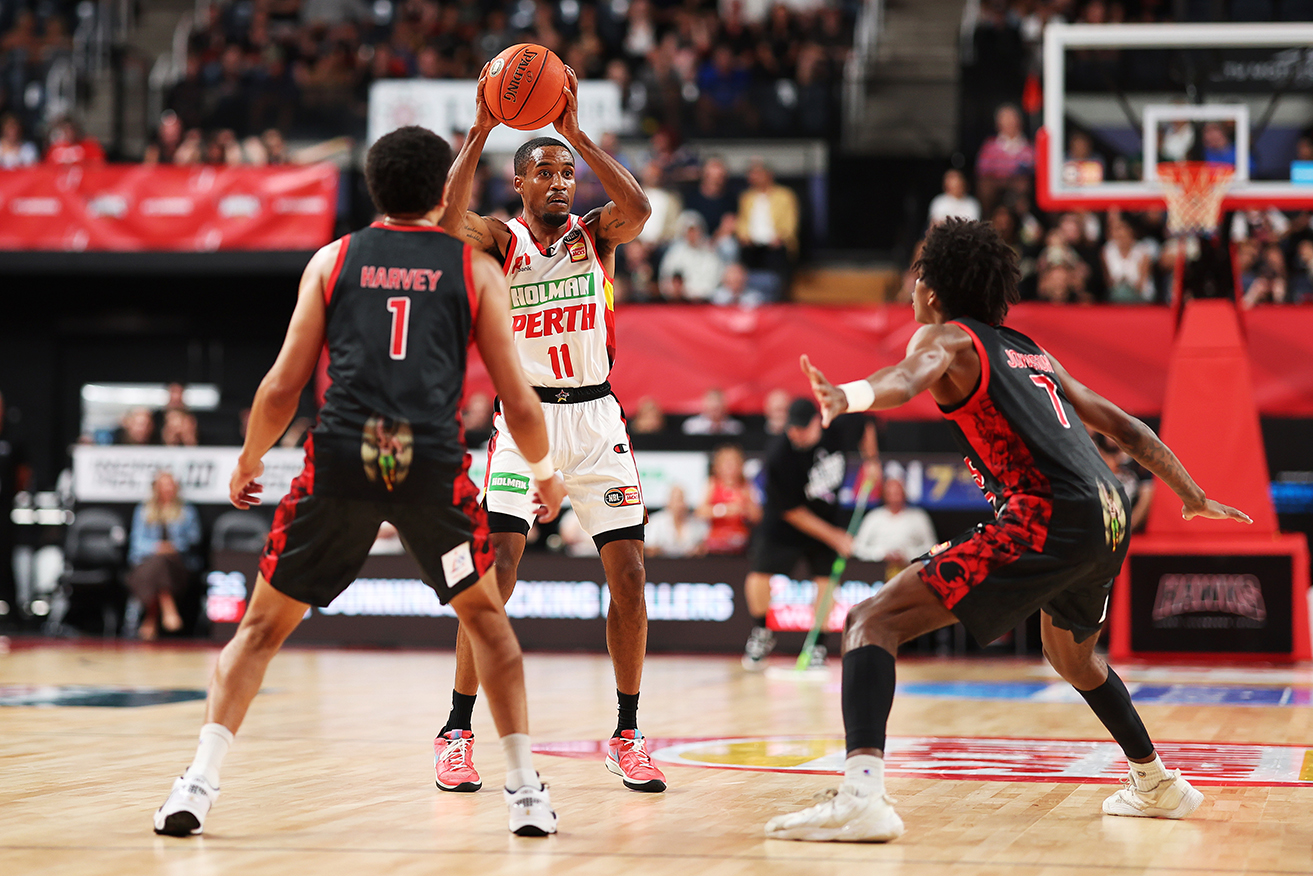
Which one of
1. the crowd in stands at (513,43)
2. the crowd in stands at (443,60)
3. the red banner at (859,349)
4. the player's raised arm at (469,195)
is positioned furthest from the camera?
the crowd in stands at (513,43)

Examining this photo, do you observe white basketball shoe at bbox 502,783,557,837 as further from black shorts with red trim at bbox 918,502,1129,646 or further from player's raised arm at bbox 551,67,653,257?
player's raised arm at bbox 551,67,653,257

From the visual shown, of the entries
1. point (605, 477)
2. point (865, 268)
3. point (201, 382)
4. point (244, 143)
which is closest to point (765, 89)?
point (865, 268)

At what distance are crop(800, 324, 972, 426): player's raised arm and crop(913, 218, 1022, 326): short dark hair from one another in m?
0.17

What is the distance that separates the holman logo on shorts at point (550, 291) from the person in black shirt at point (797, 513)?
5525mm

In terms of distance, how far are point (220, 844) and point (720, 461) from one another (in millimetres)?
9056

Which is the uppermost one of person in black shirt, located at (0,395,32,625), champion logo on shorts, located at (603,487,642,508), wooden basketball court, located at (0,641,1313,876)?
champion logo on shorts, located at (603,487,642,508)

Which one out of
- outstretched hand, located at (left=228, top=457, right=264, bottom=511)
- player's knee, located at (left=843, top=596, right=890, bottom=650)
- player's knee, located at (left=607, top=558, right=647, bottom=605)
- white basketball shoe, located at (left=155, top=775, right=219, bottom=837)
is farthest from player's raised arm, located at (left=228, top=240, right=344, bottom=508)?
player's knee, located at (left=843, top=596, right=890, bottom=650)

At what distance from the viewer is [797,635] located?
486 inches

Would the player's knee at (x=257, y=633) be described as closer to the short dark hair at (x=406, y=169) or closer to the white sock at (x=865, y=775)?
the short dark hair at (x=406, y=169)

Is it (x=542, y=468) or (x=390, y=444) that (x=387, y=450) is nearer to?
(x=390, y=444)

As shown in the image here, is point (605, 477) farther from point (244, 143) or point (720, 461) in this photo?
point (244, 143)

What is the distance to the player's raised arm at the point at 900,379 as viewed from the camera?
12.6 ft

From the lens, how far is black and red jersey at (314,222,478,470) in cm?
406

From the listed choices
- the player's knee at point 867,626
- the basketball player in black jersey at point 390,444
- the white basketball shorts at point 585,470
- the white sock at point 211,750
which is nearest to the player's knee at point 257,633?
the basketball player in black jersey at point 390,444
